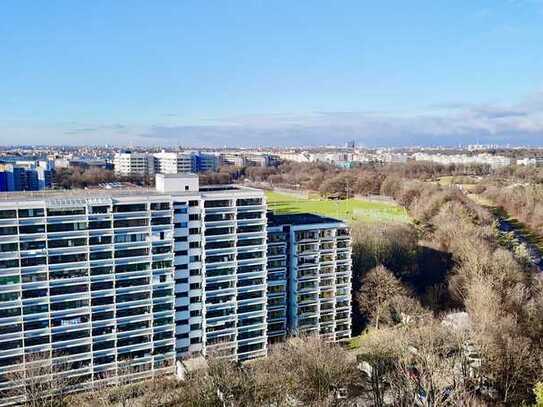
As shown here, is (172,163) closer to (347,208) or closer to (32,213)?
(347,208)

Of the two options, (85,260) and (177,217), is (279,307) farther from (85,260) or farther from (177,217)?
(85,260)

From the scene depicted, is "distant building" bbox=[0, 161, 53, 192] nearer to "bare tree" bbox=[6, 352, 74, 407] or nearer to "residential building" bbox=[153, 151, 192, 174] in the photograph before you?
"residential building" bbox=[153, 151, 192, 174]

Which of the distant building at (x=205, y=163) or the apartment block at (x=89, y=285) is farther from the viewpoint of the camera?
the distant building at (x=205, y=163)

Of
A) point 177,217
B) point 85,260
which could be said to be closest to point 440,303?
point 177,217

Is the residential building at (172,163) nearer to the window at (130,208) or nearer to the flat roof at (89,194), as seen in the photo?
the flat roof at (89,194)

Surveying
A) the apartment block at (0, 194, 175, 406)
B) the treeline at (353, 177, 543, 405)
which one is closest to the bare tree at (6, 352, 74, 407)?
the apartment block at (0, 194, 175, 406)

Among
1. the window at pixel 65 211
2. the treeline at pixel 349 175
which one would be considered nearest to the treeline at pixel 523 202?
the treeline at pixel 349 175
